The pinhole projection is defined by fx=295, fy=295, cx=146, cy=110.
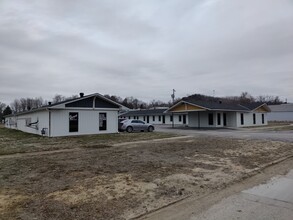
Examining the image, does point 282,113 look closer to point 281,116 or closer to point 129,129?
point 281,116

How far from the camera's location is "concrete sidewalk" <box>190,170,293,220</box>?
509cm

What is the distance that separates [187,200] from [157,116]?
5100cm

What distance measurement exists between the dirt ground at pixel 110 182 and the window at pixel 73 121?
13.6m

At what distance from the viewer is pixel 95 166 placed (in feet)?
31.6

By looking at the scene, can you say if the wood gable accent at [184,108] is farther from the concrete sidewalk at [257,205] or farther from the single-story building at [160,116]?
the concrete sidewalk at [257,205]

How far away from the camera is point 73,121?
82.0ft

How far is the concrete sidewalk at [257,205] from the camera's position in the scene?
16.7 feet

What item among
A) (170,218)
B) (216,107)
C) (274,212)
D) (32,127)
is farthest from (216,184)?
(216,107)

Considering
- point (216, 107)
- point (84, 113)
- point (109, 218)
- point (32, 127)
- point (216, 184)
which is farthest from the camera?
point (216, 107)

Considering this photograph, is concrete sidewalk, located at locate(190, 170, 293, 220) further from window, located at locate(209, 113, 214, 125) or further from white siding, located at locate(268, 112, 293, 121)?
white siding, located at locate(268, 112, 293, 121)

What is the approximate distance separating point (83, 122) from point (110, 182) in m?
18.6

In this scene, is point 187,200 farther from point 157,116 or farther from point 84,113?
point 157,116

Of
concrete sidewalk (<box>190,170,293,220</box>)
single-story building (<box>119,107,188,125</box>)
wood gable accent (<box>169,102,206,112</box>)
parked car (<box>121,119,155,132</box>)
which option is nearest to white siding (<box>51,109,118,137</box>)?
parked car (<box>121,119,155,132</box>)

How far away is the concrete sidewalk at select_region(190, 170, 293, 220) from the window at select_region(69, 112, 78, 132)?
64.5 feet
